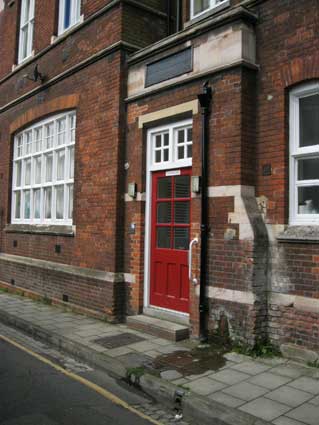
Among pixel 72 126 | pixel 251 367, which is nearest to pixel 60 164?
pixel 72 126

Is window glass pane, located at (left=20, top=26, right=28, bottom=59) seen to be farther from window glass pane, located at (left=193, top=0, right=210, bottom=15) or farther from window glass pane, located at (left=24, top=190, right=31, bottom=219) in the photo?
window glass pane, located at (left=193, top=0, right=210, bottom=15)

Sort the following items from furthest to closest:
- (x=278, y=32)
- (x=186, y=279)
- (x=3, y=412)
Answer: (x=186, y=279) < (x=278, y=32) < (x=3, y=412)

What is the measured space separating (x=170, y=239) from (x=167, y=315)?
50.2 inches

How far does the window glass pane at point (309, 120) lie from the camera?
5.98 meters

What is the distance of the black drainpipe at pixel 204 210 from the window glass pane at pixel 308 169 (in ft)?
4.56

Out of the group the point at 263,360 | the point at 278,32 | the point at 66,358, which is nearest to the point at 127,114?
the point at 278,32

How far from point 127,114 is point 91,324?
12.9ft

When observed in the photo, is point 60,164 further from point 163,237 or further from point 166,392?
point 166,392

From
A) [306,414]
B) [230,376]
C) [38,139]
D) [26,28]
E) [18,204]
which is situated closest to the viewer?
[306,414]

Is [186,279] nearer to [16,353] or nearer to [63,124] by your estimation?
[16,353]

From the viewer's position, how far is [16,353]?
6.77m

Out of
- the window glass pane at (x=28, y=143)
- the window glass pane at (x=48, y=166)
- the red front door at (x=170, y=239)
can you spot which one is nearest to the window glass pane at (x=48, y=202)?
the window glass pane at (x=48, y=166)

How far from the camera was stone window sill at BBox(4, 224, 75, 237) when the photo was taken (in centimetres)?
981

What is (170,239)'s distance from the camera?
772 centimetres
